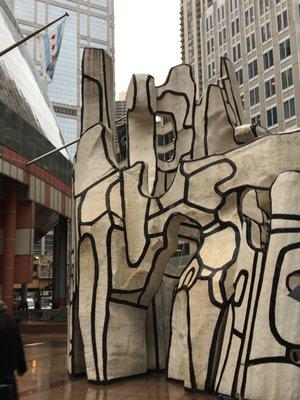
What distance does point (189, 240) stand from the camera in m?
14.5

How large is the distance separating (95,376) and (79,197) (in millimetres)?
3905

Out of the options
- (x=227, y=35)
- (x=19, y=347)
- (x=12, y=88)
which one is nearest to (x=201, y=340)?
(x=19, y=347)

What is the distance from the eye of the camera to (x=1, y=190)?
3231 cm

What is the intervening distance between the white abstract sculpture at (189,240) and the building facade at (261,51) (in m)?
35.8

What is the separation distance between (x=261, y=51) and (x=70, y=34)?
46.2 metres

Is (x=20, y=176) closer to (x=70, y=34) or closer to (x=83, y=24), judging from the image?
(x=70, y=34)

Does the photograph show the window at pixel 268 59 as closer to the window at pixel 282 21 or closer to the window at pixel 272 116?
the window at pixel 282 21

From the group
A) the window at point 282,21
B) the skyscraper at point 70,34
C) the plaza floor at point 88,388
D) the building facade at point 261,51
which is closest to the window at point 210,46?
the building facade at point 261,51

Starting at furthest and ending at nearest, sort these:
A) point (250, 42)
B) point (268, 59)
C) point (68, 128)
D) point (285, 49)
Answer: point (68, 128), point (250, 42), point (268, 59), point (285, 49)

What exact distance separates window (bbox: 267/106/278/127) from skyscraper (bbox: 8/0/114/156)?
50.0 meters

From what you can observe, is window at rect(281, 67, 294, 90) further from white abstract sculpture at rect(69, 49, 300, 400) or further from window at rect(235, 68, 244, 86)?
white abstract sculpture at rect(69, 49, 300, 400)

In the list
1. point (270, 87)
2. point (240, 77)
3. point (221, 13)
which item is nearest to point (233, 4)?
point (221, 13)

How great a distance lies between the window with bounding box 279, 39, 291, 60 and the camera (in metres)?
51.0

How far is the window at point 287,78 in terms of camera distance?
50.3m
